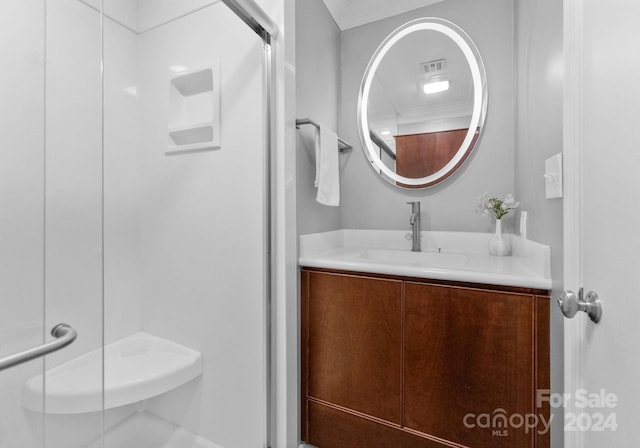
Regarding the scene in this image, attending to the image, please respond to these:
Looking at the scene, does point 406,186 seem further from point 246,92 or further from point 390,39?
point 246,92

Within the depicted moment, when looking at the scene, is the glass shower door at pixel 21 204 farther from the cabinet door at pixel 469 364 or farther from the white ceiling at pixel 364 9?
the white ceiling at pixel 364 9

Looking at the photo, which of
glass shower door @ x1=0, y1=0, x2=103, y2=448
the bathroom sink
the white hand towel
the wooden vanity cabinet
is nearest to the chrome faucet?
the bathroom sink

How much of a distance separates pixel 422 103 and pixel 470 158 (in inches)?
16.2

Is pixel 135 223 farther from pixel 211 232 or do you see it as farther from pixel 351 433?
pixel 351 433

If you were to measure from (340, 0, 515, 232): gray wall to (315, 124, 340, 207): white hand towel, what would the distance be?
A: 33 cm

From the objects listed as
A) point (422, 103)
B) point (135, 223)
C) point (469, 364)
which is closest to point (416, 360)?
point (469, 364)

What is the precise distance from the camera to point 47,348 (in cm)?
67

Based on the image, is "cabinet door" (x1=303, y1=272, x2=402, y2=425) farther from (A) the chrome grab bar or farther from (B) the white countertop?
(A) the chrome grab bar

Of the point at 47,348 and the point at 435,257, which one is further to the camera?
the point at 435,257

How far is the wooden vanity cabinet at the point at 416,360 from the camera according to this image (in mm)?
890

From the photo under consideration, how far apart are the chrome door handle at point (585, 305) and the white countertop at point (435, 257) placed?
0.81 feet

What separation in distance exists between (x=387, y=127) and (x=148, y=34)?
4.60 feet

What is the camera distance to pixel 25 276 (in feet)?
2.27

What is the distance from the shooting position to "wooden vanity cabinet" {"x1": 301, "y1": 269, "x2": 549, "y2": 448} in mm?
890
